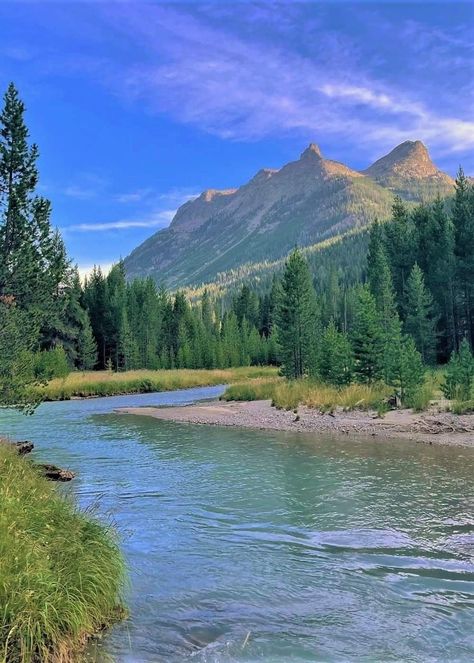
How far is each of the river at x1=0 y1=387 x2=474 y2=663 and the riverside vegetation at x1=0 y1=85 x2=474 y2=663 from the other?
99cm

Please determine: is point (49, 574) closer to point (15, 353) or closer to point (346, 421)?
point (15, 353)

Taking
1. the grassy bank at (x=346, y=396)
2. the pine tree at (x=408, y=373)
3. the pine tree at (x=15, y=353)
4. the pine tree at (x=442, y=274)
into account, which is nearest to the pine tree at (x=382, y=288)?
the grassy bank at (x=346, y=396)

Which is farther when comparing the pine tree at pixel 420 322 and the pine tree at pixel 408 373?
the pine tree at pixel 420 322

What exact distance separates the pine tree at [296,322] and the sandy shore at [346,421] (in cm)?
1502

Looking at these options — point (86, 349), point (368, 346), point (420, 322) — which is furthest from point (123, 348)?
point (368, 346)

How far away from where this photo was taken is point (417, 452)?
17641 millimetres

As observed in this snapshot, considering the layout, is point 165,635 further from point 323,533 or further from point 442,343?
point 442,343

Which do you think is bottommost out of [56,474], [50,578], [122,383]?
[56,474]

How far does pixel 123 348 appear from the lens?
80438 mm

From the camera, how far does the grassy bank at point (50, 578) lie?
4.78 meters

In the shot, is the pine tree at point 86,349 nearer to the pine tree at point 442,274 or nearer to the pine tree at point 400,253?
the pine tree at point 400,253

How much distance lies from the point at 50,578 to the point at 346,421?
20119 mm

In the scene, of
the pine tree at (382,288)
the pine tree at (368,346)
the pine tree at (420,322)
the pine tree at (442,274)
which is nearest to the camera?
the pine tree at (368,346)

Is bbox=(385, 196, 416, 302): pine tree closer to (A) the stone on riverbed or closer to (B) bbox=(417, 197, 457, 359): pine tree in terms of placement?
(B) bbox=(417, 197, 457, 359): pine tree
